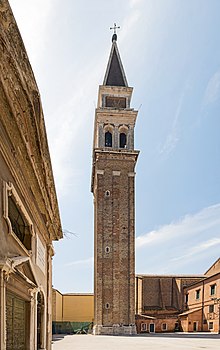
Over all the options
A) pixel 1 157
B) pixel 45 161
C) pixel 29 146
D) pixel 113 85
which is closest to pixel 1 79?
pixel 1 157

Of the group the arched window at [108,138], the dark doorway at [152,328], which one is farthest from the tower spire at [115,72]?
the dark doorway at [152,328]

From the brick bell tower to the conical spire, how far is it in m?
0.11

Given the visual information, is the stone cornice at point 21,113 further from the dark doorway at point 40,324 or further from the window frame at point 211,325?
the window frame at point 211,325

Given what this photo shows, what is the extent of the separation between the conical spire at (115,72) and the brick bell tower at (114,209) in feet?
0.38

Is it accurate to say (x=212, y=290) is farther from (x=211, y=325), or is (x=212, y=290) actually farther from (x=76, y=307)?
(x=76, y=307)

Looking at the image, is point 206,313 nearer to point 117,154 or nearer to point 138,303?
point 138,303

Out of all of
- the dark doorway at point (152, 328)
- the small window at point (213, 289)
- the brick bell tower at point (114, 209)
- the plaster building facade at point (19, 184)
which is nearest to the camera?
the plaster building facade at point (19, 184)

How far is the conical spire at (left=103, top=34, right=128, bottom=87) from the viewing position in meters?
43.7

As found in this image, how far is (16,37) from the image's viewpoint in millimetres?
3496

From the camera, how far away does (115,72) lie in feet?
147

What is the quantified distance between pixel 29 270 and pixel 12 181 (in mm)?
1684

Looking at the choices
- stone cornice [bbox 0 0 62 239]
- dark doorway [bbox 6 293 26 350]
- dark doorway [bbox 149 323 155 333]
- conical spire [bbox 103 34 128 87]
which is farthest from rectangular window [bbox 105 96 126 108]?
dark doorway [bbox 6 293 26 350]

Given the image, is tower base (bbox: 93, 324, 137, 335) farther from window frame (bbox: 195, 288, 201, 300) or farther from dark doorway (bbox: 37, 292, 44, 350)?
dark doorway (bbox: 37, 292, 44, 350)

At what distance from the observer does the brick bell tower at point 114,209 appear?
3534 centimetres
